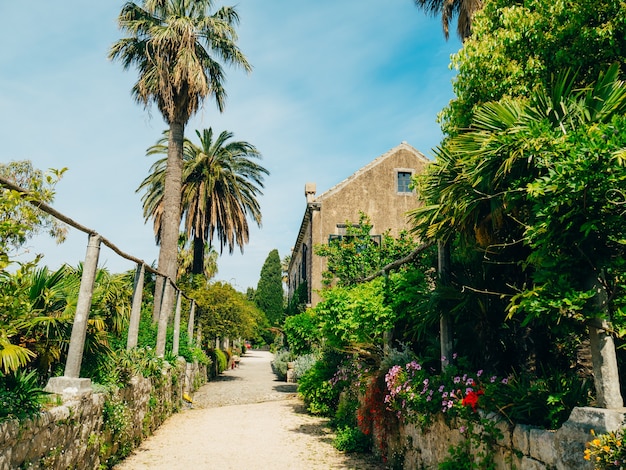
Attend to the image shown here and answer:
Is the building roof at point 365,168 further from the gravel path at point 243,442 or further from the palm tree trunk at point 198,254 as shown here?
the gravel path at point 243,442

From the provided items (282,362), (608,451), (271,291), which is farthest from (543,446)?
(271,291)

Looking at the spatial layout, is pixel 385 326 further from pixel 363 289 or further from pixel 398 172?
pixel 398 172

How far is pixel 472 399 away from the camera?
4.60m

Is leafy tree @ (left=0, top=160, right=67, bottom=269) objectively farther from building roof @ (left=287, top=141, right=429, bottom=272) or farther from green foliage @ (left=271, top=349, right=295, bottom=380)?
green foliage @ (left=271, top=349, right=295, bottom=380)

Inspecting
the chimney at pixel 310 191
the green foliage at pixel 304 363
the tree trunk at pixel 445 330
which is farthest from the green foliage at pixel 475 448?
the chimney at pixel 310 191

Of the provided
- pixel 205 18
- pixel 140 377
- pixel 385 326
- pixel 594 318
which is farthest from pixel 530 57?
pixel 205 18

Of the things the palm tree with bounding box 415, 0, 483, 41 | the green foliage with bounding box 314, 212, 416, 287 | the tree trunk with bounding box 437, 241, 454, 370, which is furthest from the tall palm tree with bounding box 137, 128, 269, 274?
the tree trunk with bounding box 437, 241, 454, 370

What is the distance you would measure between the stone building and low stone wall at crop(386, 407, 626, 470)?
15082 millimetres

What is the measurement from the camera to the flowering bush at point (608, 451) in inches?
105

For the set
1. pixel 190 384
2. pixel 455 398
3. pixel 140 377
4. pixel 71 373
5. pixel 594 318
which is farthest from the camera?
pixel 190 384

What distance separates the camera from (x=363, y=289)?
8.56m

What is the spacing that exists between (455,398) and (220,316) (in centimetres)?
1879

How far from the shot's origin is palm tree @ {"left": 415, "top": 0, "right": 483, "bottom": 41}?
12992 mm

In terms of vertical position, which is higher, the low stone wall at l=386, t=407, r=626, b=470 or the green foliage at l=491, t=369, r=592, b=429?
the green foliage at l=491, t=369, r=592, b=429
